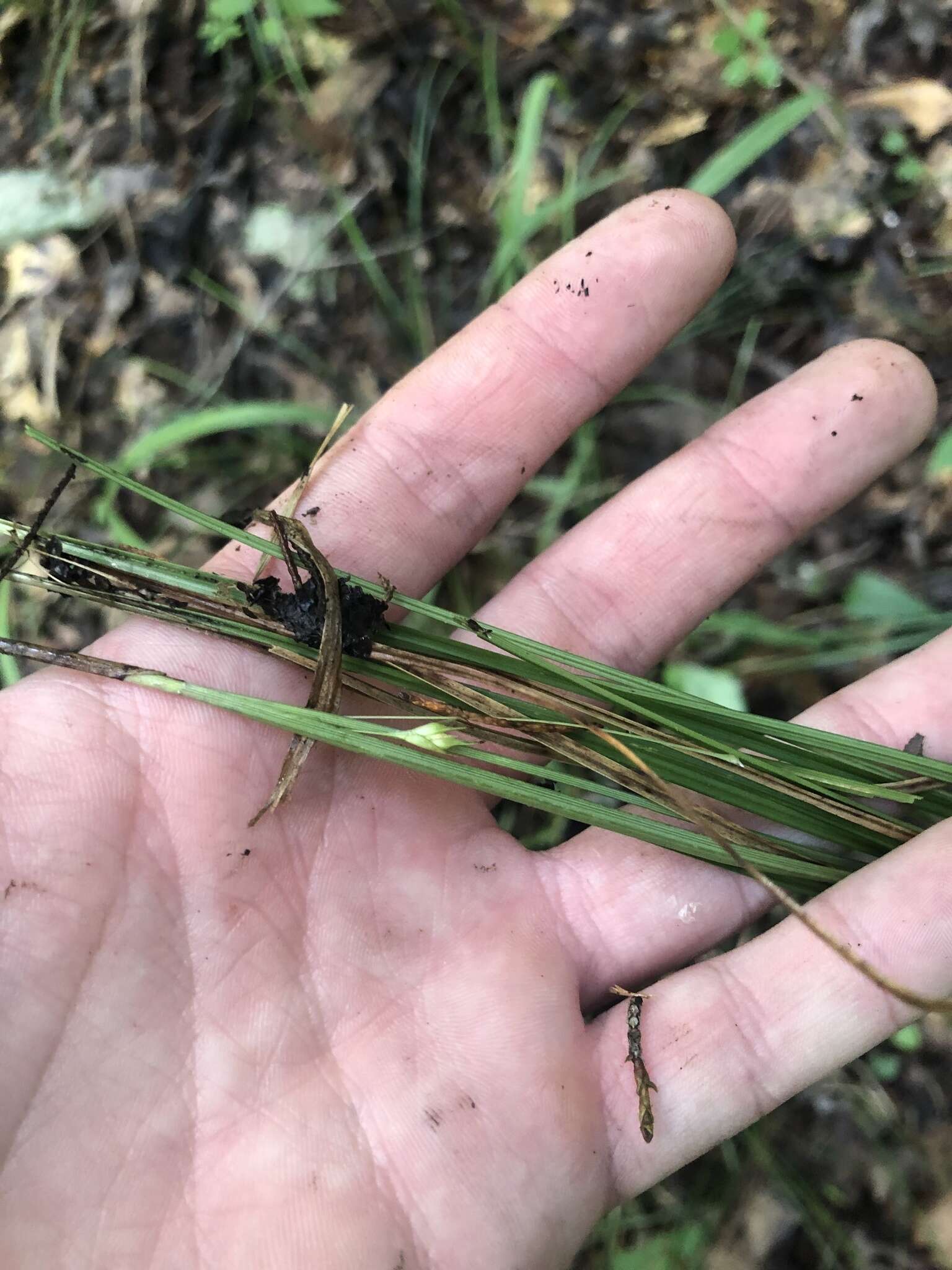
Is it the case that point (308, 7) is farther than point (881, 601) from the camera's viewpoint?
Yes

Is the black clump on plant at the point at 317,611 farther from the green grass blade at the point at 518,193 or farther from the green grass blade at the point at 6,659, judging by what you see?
the green grass blade at the point at 518,193

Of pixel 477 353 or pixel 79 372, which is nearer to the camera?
pixel 477 353

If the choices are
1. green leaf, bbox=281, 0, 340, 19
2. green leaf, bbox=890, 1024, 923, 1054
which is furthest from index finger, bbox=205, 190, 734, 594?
green leaf, bbox=890, 1024, 923, 1054

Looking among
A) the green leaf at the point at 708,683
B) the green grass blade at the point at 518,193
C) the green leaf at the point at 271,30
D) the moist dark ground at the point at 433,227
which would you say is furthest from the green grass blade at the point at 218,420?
the green leaf at the point at 271,30

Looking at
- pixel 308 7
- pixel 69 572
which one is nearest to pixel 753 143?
pixel 308 7

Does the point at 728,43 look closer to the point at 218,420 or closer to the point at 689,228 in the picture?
the point at 689,228

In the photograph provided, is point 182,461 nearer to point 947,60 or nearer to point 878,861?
point 878,861

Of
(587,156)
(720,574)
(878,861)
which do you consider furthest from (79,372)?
(878,861)
